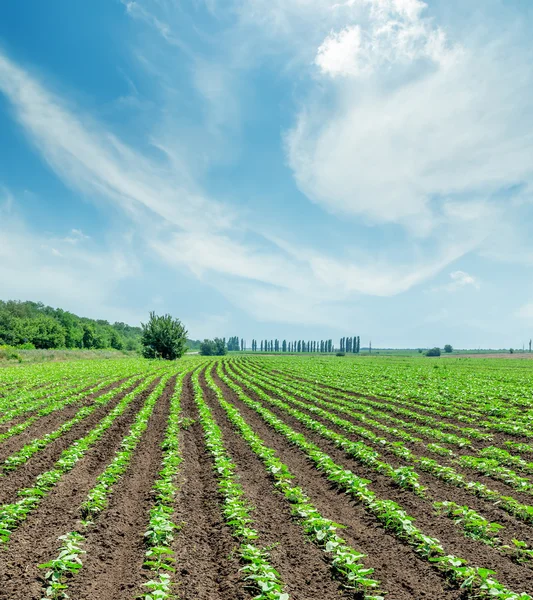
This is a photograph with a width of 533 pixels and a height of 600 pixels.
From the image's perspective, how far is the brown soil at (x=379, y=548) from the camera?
508 cm

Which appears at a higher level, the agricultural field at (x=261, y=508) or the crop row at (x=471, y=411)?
the crop row at (x=471, y=411)

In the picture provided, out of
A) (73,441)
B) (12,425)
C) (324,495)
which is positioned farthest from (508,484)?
(12,425)

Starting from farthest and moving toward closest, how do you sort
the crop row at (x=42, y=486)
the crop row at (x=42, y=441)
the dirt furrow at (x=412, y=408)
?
the dirt furrow at (x=412, y=408) → the crop row at (x=42, y=441) → the crop row at (x=42, y=486)

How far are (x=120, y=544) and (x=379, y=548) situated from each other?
13.9 feet

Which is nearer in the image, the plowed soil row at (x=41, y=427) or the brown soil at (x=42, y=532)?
the brown soil at (x=42, y=532)

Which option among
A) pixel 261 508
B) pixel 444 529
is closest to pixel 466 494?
pixel 444 529

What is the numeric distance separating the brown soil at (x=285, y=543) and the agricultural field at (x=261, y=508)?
27 mm

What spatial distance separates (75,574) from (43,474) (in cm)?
456

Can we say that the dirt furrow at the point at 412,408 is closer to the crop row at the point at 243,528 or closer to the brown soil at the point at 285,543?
the brown soil at the point at 285,543

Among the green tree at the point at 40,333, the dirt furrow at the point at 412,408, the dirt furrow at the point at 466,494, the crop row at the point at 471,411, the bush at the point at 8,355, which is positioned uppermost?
the green tree at the point at 40,333

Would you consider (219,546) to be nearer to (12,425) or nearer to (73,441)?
(73,441)

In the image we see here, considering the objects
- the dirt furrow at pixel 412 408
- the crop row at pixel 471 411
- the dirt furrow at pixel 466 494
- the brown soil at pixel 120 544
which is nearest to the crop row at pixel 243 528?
the brown soil at pixel 120 544

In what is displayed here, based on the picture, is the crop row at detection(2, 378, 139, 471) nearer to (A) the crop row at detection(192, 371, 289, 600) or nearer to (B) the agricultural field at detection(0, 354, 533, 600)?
(B) the agricultural field at detection(0, 354, 533, 600)

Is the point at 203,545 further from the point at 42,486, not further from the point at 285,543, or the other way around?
the point at 42,486
